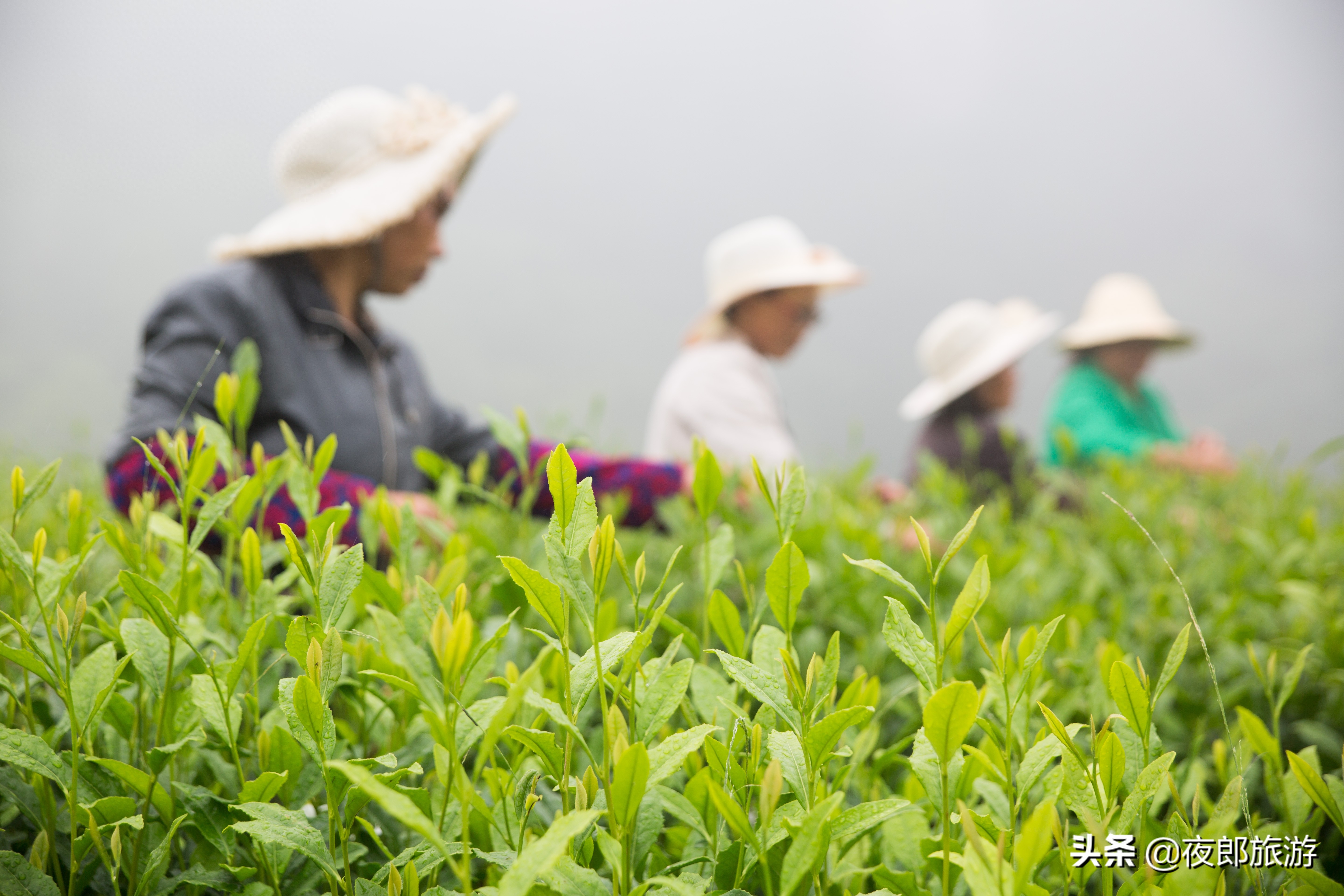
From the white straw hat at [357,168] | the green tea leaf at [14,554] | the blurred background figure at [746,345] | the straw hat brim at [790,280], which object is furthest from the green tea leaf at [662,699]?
the straw hat brim at [790,280]

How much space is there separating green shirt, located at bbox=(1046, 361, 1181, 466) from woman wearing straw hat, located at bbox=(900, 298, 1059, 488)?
0.29 metres

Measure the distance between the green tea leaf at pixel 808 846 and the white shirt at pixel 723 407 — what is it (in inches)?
83.5

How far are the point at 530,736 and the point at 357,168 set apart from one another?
1.49 m

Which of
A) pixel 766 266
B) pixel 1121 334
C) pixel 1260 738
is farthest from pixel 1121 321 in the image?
pixel 1260 738

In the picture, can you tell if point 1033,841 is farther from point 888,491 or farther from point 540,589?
point 888,491

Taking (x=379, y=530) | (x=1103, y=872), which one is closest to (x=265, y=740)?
(x=379, y=530)

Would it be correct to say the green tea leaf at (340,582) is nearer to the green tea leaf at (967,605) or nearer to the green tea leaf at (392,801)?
the green tea leaf at (392,801)

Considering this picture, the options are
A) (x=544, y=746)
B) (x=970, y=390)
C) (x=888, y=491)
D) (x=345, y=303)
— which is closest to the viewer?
(x=544, y=746)

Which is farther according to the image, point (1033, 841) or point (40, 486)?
point (40, 486)

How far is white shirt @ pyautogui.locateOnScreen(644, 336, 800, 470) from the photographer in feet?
8.63

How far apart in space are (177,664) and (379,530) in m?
0.28

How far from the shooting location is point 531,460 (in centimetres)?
143

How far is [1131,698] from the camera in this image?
41cm

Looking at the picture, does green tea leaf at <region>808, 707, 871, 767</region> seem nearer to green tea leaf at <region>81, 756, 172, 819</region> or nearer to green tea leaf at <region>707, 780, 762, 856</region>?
green tea leaf at <region>707, 780, 762, 856</region>
